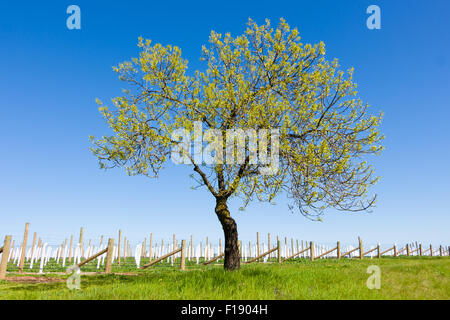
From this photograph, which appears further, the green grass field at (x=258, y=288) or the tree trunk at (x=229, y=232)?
the tree trunk at (x=229, y=232)

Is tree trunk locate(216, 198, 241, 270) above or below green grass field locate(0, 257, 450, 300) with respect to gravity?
above

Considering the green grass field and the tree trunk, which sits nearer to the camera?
the green grass field

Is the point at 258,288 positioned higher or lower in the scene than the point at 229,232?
lower

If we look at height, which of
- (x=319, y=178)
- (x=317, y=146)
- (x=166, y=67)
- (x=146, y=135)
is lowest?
(x=319, y=178)

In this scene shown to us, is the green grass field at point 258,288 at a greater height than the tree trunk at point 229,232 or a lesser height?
lesser

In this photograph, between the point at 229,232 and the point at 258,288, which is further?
the point at 229,232
